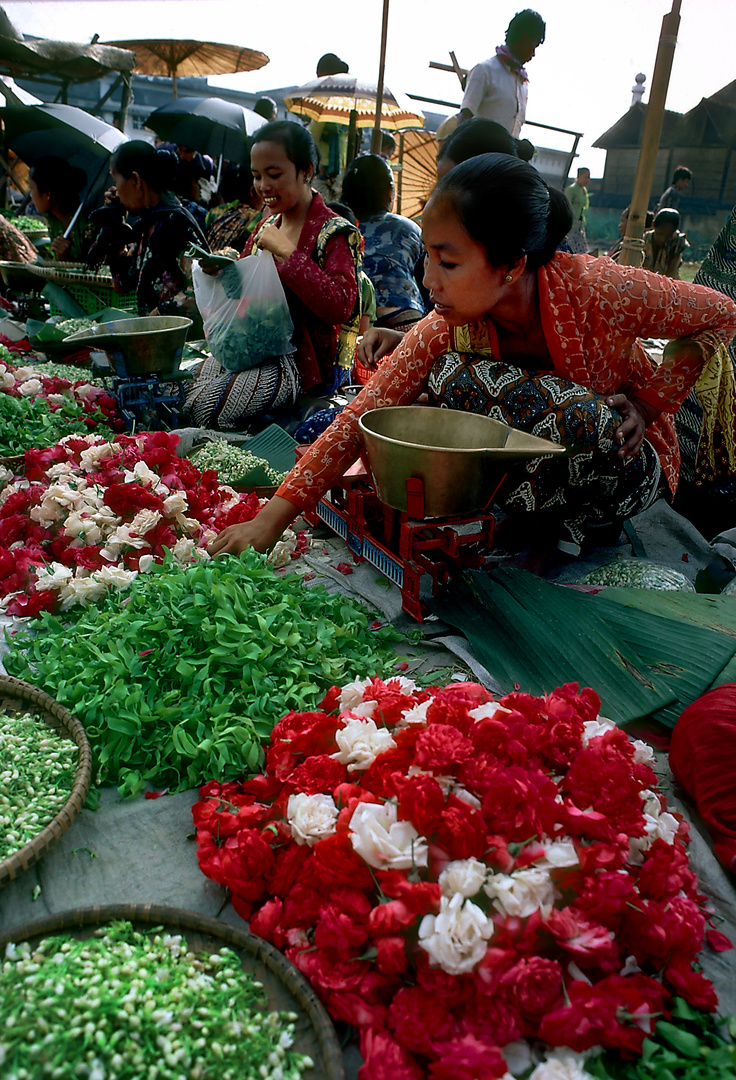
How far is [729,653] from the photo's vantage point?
166 cm

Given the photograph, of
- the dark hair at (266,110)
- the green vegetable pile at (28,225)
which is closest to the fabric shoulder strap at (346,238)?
the dark hair at (266,110)

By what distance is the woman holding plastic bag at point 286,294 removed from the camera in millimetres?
3455

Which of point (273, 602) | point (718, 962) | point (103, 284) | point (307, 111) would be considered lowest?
point (718, 962)

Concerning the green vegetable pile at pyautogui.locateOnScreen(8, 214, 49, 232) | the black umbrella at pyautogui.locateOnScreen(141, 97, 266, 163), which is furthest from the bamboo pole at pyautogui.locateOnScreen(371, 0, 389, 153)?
the green vegetable pile at pyautogui.locateOnScreen(8, 214, 49, 232)

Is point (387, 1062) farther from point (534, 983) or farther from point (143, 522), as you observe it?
point (143, 522)

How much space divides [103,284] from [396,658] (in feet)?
14.5

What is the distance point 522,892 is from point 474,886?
0.07 m

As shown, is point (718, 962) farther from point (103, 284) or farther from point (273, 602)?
point (103, 284)

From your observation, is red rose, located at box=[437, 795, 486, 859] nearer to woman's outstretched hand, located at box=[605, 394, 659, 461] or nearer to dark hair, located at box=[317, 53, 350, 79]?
woman's outstretched hand, located at box=[605, 394, 659, 461]

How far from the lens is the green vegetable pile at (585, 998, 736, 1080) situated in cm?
92

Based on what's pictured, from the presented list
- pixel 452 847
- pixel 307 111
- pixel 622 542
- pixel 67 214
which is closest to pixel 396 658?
pixel 452 847

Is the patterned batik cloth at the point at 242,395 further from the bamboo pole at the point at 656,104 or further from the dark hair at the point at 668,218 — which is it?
the dark hair at the point at 668,218

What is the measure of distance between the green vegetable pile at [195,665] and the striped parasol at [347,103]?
6.62m

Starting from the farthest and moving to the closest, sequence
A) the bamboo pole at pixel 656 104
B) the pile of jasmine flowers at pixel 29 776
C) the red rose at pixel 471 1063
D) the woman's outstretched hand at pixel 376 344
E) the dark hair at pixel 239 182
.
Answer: the dark hair at pixel 239 182 < the bamboo pole at pixel 656 104 < the woman's outstretched hand at pixel 376 344 < the pile of jasmine flowers at pixel 29 776 < the red rose at pixel 471 1063
